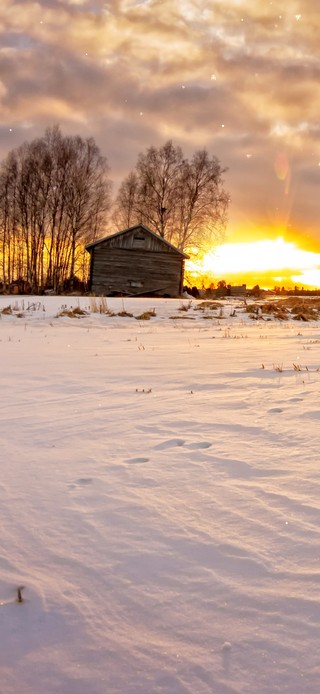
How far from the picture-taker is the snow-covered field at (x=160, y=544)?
914 mm

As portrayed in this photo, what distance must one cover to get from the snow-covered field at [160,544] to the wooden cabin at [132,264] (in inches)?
855

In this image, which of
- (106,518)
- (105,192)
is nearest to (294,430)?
(106,518)

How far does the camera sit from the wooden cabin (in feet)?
79.5

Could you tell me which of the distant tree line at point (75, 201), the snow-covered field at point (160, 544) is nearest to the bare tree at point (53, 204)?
the distant tree line at point (75, 201)

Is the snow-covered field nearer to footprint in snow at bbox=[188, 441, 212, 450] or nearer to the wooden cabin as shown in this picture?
footprint in snow at bbox=[188, 441, 212, 450]

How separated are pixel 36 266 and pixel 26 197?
4.89 metres

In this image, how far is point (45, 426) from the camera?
96.6 inches

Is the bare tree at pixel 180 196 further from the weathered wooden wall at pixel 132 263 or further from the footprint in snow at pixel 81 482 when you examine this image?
the footprint in snow at pixel 81 482

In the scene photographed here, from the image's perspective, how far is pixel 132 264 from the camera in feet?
79.7

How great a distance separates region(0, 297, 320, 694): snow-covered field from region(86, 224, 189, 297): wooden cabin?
21714 mm

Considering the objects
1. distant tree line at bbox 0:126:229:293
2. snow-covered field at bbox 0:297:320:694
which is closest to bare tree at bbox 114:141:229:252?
distant tree line at bbox 0:126:229:293

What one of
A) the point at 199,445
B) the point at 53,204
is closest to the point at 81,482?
the point at 199,445

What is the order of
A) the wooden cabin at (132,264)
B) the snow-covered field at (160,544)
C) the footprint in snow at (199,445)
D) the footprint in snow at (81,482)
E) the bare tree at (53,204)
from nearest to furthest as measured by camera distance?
the snow-covered field at (160,544) → the footprint in snow at (81,482) → the footprint in snow at (199,445) → the wooden cabin at (132,264) → the bare tree at (53,204)

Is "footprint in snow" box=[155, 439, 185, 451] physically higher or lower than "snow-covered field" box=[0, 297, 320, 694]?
higher
